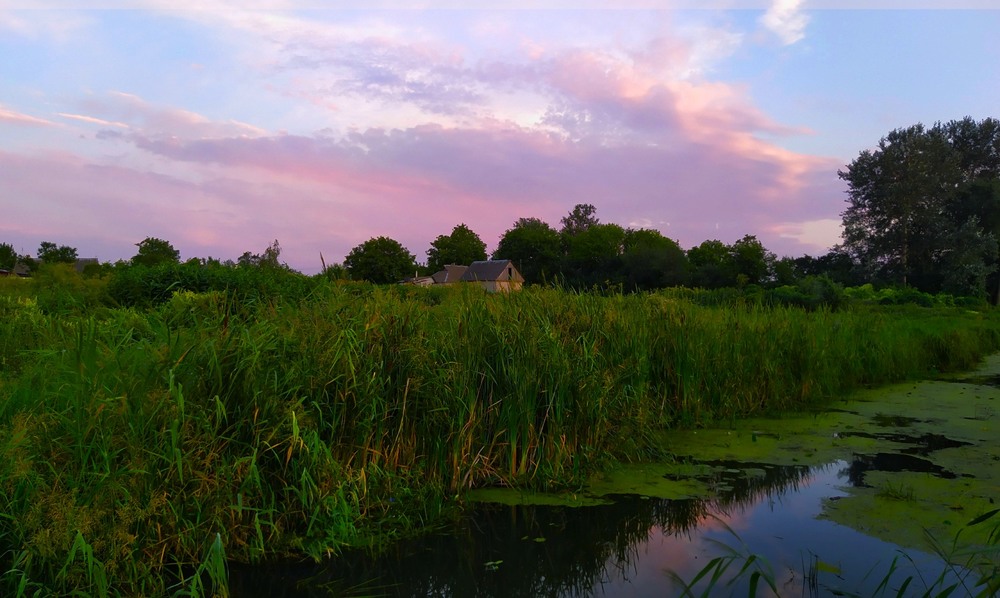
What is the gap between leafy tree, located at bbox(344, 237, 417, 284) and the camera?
220 ft

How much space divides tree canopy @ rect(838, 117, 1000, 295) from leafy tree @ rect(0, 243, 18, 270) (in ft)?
216

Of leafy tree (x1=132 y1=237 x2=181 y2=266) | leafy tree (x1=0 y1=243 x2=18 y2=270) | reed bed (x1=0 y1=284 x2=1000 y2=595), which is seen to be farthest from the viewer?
leafy tree (x1=0 y1=243 x2=18 y2=270)

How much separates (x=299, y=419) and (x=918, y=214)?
155ft

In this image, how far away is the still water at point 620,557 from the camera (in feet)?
12.3

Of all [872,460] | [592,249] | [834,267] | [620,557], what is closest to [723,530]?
[620,557]

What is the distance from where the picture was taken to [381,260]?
226 ft

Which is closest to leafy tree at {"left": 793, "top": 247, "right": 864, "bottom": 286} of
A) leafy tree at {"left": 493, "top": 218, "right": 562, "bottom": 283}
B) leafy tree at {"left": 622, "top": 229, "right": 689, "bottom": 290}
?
leafy tree at {"left": 622, "top": 229, "right": 689, "bottom": 290}

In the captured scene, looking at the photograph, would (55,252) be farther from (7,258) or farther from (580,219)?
(580,219)

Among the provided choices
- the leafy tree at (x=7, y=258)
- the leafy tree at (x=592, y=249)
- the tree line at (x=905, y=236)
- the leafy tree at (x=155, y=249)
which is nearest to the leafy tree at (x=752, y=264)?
the tree line at (x=905, y=236)

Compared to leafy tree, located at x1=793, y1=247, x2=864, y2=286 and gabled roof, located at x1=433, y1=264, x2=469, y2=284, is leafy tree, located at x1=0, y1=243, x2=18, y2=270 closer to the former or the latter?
gabled roof, located at x1=433, y1=264, x2=469, y2=284

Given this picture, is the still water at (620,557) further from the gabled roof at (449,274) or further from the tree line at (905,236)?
the gabled roof at (449,274)

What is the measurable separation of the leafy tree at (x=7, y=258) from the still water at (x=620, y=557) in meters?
62.8

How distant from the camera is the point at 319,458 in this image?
4082 mm

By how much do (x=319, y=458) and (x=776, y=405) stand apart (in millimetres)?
6429
